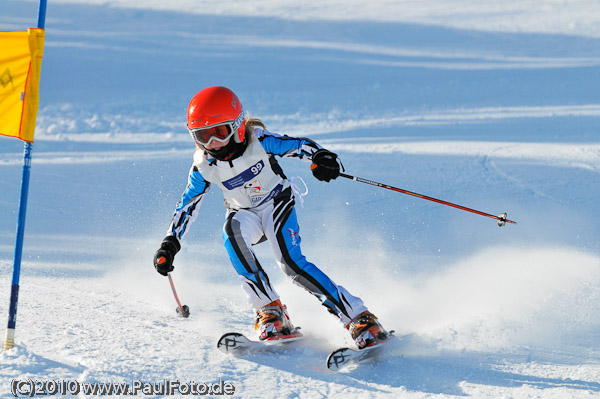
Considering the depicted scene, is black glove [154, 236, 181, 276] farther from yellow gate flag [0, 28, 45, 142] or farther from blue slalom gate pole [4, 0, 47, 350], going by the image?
yellow gate flag [0, 28, 45, 142]

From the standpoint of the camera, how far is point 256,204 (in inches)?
173

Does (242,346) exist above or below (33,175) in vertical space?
below

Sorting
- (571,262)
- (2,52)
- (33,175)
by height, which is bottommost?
(571,262)

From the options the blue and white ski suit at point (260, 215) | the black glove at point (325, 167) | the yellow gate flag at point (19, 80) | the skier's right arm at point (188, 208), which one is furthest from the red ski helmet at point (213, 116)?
the yellow gate flag at point (19, 80)

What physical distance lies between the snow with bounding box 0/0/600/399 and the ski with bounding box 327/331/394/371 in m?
0.06

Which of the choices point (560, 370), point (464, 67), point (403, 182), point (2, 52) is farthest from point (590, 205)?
point (464, 67)

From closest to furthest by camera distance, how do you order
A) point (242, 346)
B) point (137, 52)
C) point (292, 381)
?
point (292, 381) < point (242, 346) < point (137, 52)

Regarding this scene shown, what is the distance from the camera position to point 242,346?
3934 mm

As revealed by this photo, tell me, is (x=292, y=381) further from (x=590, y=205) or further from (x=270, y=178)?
(x=590, y=205)

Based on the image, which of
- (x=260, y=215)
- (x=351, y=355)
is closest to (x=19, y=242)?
(x=260, y=215)

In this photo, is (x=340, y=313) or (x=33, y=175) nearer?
(x=340, y=313)

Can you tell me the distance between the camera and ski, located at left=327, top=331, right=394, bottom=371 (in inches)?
146

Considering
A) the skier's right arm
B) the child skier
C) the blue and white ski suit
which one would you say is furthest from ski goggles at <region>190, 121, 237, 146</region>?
the skier's right arm

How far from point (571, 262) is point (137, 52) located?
1318 centimetres
